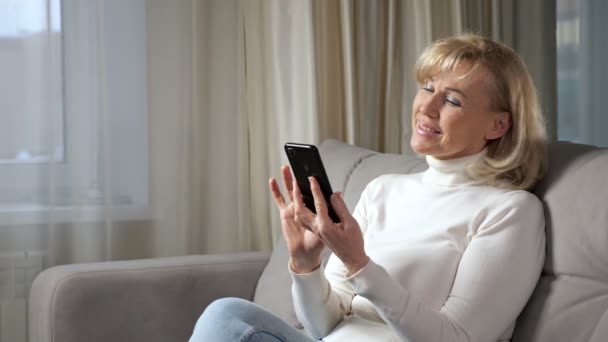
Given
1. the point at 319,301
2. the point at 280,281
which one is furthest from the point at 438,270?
the point at 280,281

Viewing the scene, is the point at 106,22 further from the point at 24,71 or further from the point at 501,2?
the point at 501,2

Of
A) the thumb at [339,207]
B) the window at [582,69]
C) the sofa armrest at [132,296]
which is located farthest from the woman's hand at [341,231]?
the window at [582,69]

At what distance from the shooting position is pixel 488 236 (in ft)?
4.51

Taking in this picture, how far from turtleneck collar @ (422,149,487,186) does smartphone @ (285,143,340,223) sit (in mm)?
330

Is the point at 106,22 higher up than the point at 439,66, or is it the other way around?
the point at 106,22

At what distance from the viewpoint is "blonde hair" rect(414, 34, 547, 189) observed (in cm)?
148

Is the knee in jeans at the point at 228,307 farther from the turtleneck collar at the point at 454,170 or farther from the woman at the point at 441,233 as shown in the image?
the turtleneck collar at the point at 454,170

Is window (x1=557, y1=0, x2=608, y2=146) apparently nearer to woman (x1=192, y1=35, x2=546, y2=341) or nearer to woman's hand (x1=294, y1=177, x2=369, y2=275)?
woman (x1=192, y1=35, x2=546, y2=341)

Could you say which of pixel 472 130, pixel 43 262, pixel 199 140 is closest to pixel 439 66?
pixel 472 130

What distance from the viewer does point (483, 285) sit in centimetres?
133

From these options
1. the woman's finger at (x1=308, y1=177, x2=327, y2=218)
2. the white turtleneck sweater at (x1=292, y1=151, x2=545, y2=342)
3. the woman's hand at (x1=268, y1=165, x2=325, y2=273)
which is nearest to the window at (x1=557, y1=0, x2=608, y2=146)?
the white turtleneck sweater at (x1=292, y1=151, x2=545, y2=342)

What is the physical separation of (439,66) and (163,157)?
4.30ft

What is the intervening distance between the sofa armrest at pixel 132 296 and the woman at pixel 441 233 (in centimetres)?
57

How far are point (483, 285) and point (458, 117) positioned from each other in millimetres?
344
